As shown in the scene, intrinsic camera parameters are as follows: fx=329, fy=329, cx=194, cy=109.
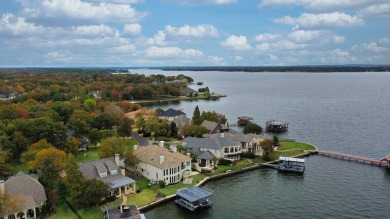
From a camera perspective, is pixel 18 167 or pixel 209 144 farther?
pixel 209 144

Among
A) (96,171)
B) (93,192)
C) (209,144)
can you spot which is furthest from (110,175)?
(209,144)

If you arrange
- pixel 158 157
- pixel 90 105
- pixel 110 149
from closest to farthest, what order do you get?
pixel 158 157
pixel 110 149
pixel 90 105

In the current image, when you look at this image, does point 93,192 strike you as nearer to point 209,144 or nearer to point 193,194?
point 193,194

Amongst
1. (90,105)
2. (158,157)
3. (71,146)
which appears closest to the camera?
(158,157)

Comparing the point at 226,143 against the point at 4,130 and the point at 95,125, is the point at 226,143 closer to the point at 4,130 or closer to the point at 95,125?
the point at 95,125

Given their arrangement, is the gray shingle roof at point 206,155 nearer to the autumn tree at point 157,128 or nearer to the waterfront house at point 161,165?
the waterfront house at point 161,165

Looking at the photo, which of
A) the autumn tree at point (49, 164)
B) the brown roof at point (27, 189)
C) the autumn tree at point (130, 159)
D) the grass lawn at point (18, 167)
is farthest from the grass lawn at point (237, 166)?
the grass lawn at point (18, 167)
